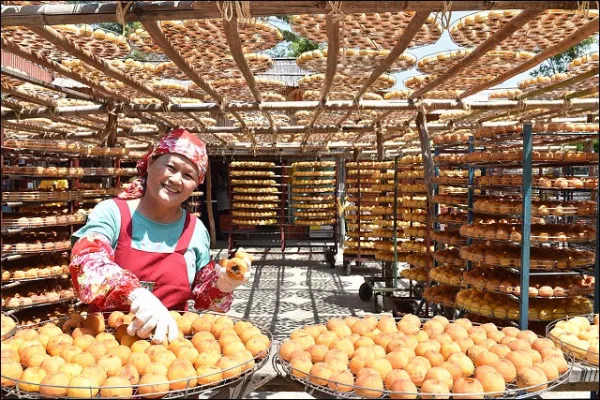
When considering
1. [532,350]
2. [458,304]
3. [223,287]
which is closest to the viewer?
[532,350]

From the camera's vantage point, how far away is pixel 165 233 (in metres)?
2.82

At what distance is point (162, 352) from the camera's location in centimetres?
192

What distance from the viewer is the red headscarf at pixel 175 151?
2.76 meters

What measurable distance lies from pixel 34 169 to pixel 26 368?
181 inches

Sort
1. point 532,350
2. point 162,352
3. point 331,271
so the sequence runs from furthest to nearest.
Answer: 1. point 331,271
2. point 532,350
3. point 162,352

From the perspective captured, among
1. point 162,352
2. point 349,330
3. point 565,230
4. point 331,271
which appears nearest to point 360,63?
point 565,230

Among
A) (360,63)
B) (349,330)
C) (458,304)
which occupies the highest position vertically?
(360,63)

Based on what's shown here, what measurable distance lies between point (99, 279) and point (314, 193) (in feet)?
34.5

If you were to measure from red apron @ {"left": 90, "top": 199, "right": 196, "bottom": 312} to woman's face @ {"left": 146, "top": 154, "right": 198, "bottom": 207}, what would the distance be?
180 millimetres

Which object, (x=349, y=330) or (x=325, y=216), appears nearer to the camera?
(x=349, y=330)

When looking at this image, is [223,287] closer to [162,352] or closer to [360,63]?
[162,352]

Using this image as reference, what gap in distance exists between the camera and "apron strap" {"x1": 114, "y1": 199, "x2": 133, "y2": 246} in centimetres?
271

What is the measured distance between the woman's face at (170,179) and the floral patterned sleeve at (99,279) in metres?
0.49

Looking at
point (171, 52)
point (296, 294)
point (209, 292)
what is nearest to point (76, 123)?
point (296, 294)
